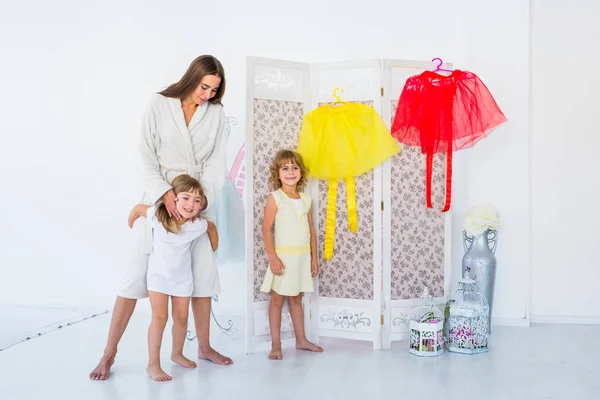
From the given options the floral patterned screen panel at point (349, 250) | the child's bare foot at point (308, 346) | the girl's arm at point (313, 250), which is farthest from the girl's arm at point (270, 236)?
the child's bare foot at point (308, 346)

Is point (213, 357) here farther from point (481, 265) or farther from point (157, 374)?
point (481, 265)

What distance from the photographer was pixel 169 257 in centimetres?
293

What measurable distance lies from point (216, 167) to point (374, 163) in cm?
89

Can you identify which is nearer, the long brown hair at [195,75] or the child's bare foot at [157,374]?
the child's bare foot at [157,374]

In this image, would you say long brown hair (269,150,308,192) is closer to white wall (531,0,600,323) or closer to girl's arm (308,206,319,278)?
girl's arm (308,206,319,278)

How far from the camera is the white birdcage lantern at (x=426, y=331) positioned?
10.8ft

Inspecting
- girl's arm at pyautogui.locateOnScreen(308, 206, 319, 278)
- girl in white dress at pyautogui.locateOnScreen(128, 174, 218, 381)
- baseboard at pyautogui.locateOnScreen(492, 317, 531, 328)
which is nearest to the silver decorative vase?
baseboard at pyautogui.locateOnScreen(492, 317, 531, 328)

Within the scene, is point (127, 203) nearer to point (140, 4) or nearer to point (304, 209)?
point (140, 4)

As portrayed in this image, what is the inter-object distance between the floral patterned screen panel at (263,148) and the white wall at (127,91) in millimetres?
903

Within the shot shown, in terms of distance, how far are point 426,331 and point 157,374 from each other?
1.41 metres

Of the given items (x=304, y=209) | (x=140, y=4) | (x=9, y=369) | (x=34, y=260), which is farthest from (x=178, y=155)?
(x=34, y=260)

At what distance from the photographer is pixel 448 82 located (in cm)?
353

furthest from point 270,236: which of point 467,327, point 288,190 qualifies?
point 467,327

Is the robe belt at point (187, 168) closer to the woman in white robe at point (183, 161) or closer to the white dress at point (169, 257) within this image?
the woman in white robe at point (183, 161)
